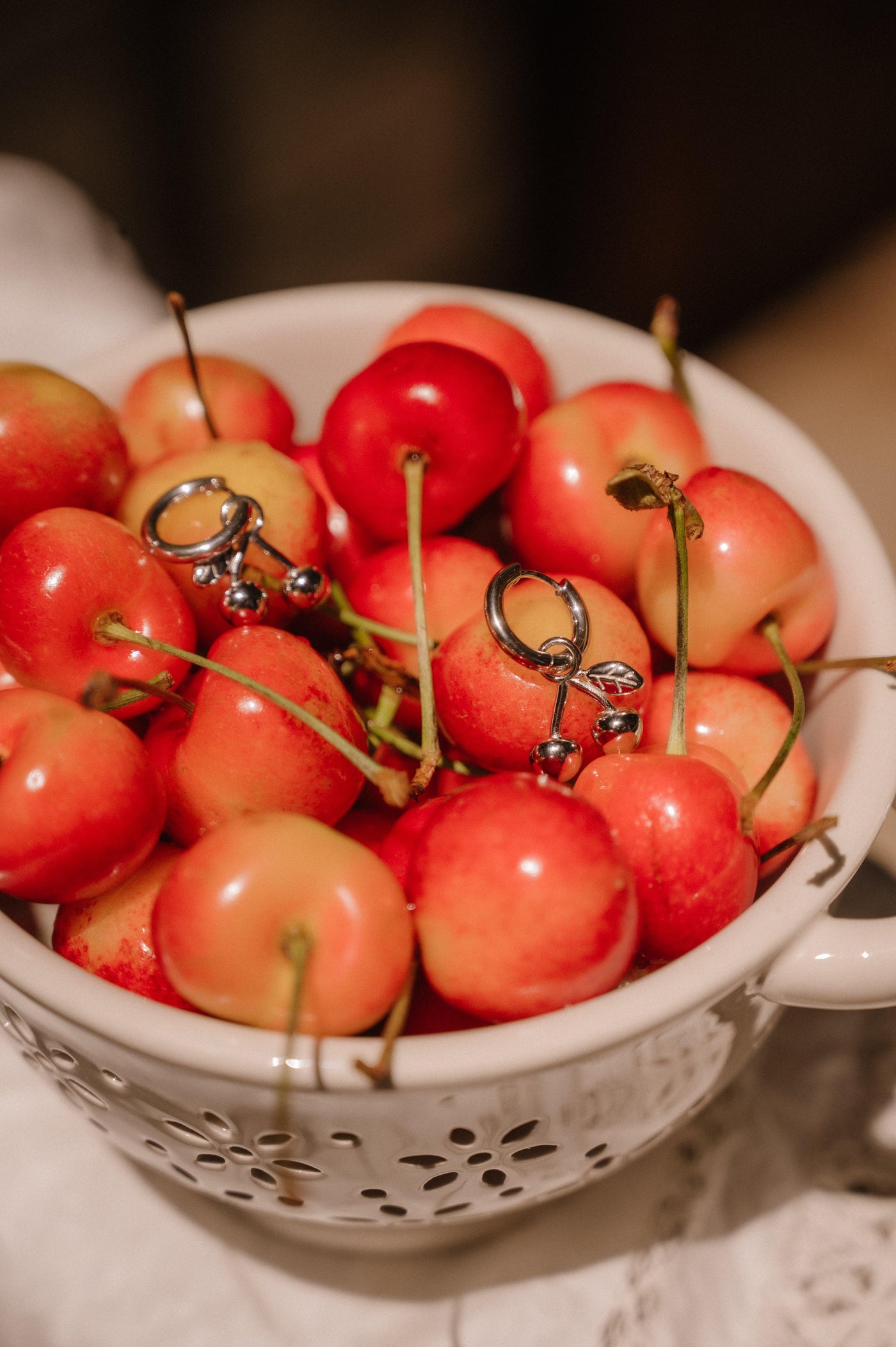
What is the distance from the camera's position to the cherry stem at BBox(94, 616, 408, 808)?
38 cm

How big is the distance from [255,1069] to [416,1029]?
9cm

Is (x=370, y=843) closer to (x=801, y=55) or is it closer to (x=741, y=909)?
(x=741, y=909)

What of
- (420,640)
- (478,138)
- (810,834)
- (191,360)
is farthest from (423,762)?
(478,138)

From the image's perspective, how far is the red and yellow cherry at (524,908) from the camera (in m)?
0.38

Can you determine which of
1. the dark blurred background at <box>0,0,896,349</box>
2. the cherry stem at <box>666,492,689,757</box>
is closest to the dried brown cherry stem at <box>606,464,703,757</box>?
the cherry stem at <box>666,492,689,757</box>

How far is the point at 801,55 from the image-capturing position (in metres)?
1.31

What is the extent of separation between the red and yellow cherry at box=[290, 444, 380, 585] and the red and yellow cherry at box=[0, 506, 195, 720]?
14cm

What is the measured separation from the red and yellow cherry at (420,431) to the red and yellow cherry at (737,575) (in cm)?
9

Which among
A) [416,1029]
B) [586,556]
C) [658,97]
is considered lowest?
[416,1029]

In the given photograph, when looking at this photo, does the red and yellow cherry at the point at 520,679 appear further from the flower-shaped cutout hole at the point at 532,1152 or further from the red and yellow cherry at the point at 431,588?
the flower-shaped cutout hole at the point at 532,1152

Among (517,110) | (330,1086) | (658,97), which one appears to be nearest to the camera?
(330,1086)

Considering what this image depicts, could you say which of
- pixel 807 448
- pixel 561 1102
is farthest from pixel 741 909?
pixel 807 448

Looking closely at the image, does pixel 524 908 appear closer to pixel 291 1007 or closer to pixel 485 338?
pixel 291 1007

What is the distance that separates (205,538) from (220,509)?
0.6 inches
